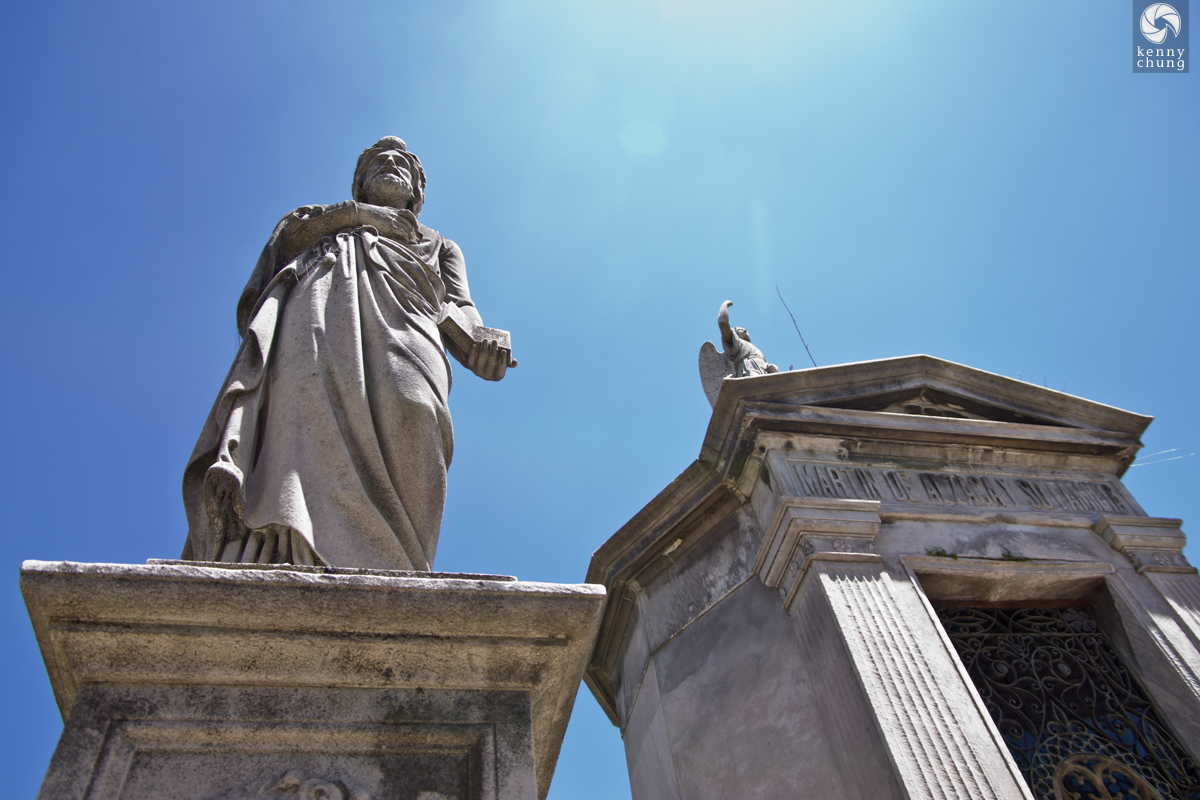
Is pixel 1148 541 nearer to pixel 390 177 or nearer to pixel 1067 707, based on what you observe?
pixel 1067 707

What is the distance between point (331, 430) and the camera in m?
3.56

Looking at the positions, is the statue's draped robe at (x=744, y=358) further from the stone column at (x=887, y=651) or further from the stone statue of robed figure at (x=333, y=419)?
the stone statue of robed figure at (x=333, y=419)

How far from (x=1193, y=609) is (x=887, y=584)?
2239 mm

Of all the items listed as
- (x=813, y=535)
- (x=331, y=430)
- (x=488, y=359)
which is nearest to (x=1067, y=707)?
(x=813, y=535)

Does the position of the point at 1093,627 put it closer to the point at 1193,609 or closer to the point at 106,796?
the point at 1193,609

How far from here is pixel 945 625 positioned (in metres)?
6.23

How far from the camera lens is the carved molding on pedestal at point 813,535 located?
599cm

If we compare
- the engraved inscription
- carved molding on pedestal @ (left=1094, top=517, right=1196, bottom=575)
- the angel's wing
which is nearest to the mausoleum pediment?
the engraved inscription

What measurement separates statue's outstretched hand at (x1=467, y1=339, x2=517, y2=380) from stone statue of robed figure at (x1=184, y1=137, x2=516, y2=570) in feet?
0.42

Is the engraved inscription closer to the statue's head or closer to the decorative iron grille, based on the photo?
the decorative iron grille

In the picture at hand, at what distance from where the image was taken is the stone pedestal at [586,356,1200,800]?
5.29 metres

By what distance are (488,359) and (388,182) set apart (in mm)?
1520

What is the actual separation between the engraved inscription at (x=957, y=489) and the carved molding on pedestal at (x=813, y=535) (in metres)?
0.24

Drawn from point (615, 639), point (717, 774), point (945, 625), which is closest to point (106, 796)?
point (717, 774)
